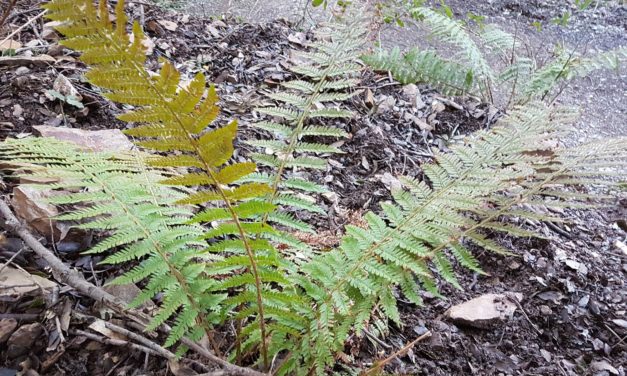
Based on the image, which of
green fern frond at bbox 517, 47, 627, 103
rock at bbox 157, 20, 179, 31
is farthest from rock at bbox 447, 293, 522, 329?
rock at bbox 157, 20, 179, 31

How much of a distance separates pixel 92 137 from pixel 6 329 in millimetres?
784

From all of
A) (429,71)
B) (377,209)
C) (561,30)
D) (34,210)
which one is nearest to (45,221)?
(34,210)

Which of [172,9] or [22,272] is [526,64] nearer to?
[172,9]

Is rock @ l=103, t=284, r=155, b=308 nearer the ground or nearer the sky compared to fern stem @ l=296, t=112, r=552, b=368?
nearer the ground

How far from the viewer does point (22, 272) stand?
1312 mm

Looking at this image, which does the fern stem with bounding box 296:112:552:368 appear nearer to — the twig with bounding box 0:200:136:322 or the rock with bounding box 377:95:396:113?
the twig with bounding box 0:200:136:322

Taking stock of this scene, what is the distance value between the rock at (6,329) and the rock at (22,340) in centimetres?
2

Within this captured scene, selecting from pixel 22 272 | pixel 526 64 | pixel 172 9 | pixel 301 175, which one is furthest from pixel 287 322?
pixel 172 9

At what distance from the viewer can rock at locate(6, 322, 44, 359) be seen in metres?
1.17

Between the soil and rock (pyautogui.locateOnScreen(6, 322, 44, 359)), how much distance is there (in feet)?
0.03

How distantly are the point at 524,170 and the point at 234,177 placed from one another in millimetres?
848

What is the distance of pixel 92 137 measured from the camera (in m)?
1.77

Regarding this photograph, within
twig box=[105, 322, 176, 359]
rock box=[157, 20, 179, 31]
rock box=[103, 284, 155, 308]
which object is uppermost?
rock box=[157, 20, 179, 31]

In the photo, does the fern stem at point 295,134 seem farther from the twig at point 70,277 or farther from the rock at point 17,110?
the rock at point 17,110
